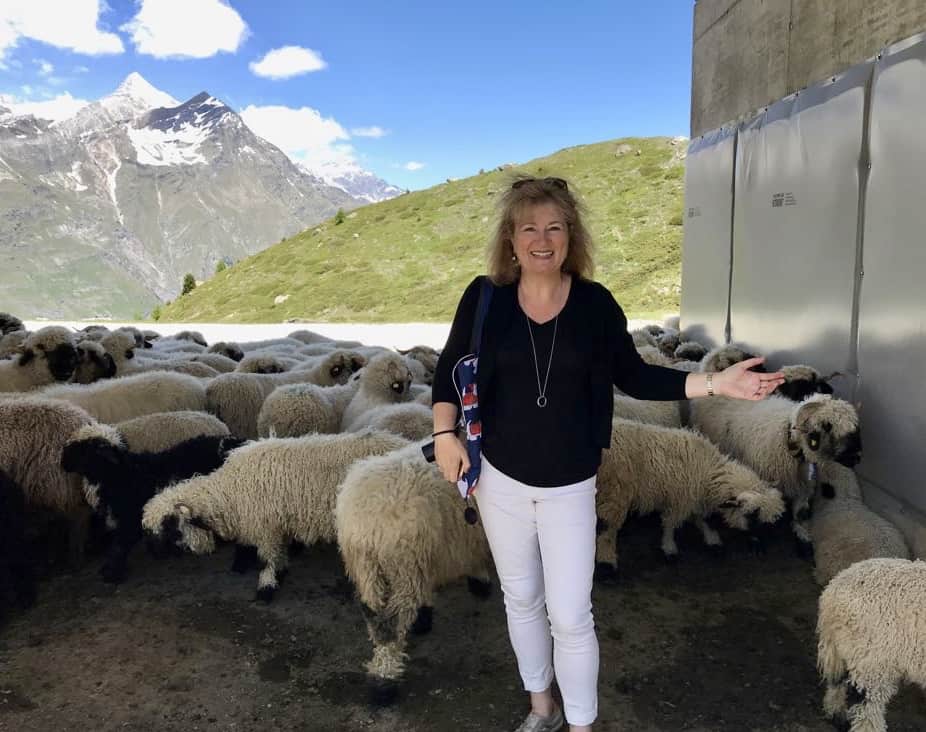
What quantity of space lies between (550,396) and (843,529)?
3503mm

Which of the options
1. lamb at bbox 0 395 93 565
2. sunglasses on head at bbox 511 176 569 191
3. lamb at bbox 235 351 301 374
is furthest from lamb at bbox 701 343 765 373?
lamb at bbox 0 395 93 565

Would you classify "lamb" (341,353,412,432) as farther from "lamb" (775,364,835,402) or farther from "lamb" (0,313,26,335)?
"lamb" (0,313,26,335)

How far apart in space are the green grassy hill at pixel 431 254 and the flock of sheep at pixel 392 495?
79.9ft

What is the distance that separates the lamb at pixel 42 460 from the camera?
526 cm

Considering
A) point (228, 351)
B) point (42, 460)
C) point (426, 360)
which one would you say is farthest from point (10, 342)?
point (426, 360)

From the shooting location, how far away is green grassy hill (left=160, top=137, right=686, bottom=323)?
3878 cm

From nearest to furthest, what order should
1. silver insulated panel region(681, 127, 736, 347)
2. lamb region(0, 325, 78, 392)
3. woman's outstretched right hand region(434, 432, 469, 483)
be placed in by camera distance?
1. woman's outstretched right hand region(434, 432, 469, 483)
2. lamb region(0, 325, 78, 392)
3. silver insulated panel region(681, 127, 736, 347)

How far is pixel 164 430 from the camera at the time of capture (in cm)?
611

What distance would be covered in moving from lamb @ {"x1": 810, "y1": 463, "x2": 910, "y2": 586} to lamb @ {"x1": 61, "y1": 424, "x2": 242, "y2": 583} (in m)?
4.65

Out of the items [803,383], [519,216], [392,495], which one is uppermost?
[519,216]

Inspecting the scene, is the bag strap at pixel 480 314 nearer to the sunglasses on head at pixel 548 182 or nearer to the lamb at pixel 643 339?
the sunglasses on head at pixel 548 182

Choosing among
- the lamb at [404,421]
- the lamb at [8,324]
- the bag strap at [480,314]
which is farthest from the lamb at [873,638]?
the lamb at [8,324]

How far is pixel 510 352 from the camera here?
305 cm

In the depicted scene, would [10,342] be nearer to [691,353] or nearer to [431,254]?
[691,353]
